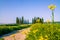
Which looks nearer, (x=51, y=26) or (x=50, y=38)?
(x=50, y=38)

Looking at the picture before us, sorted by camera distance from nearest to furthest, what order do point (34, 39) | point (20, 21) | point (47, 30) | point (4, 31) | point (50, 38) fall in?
1. point (50, 38)
2. point (47, 30)
3. point (34, 39)
4. point (4, 31)
5. point (20, 21)

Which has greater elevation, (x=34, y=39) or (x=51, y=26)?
(x=51, y=26)

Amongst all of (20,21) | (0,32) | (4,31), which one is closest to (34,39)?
(0,32)

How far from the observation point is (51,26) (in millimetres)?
6098

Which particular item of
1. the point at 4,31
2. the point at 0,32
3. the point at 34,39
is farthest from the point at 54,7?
the point at 4,31

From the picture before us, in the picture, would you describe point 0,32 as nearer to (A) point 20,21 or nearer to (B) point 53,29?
(B) point 53,29

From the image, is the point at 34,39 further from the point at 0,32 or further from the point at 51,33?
the point at 0,32

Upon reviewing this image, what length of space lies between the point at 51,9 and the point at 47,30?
0.65 metres

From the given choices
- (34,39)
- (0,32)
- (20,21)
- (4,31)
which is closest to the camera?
(34,39)

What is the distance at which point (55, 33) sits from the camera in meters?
5.80

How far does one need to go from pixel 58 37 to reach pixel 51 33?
9.6 inches

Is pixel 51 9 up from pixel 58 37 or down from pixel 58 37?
up

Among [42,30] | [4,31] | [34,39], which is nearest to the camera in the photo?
[42,30]

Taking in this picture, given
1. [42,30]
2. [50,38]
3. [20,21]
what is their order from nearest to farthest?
[50,38] < [42,30] < [20,21]
